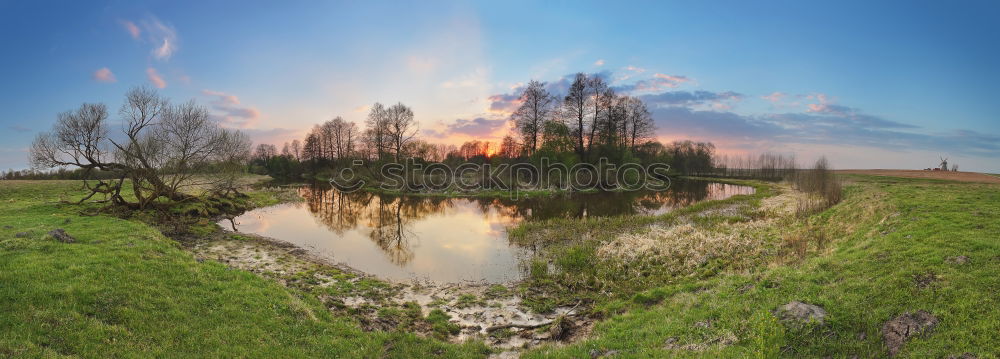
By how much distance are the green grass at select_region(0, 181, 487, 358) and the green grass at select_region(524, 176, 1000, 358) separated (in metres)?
3.49

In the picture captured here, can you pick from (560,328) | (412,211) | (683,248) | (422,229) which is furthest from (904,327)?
(412,211)

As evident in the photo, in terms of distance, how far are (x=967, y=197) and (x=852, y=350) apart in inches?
666

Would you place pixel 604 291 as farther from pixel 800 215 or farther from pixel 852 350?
pixel 800 215

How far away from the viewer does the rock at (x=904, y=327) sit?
5.82 meters

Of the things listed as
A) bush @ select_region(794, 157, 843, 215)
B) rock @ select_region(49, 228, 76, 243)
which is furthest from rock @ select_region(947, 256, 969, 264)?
rock @ select_region(49, 228, 76, 243)

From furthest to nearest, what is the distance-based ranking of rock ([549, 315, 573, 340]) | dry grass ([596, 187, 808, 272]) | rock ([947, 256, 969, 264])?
dry grass ([596, 187, 808, 272]) → rock ([549, 315, 573, 340]) → rock ([947, 256, 969, 264])

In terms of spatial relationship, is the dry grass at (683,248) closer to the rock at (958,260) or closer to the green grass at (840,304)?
the green grass at (840,304)

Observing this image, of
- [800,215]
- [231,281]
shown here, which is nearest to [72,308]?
[231,281]

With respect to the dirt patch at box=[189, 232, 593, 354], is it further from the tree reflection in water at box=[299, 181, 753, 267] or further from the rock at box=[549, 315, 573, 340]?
the tree reflection in water at box=[299, 181, 753, 267]

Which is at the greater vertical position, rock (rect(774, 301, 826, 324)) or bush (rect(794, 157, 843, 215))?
bush (rect(794, 157, 843, 215))

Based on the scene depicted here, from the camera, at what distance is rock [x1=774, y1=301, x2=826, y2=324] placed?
6620mm

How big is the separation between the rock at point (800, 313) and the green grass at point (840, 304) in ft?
0.49

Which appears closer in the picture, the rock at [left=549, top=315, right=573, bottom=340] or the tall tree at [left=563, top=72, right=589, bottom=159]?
the rock at [left=549, top=315, right=573, bottom=340]

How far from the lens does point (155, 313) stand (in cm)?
703
